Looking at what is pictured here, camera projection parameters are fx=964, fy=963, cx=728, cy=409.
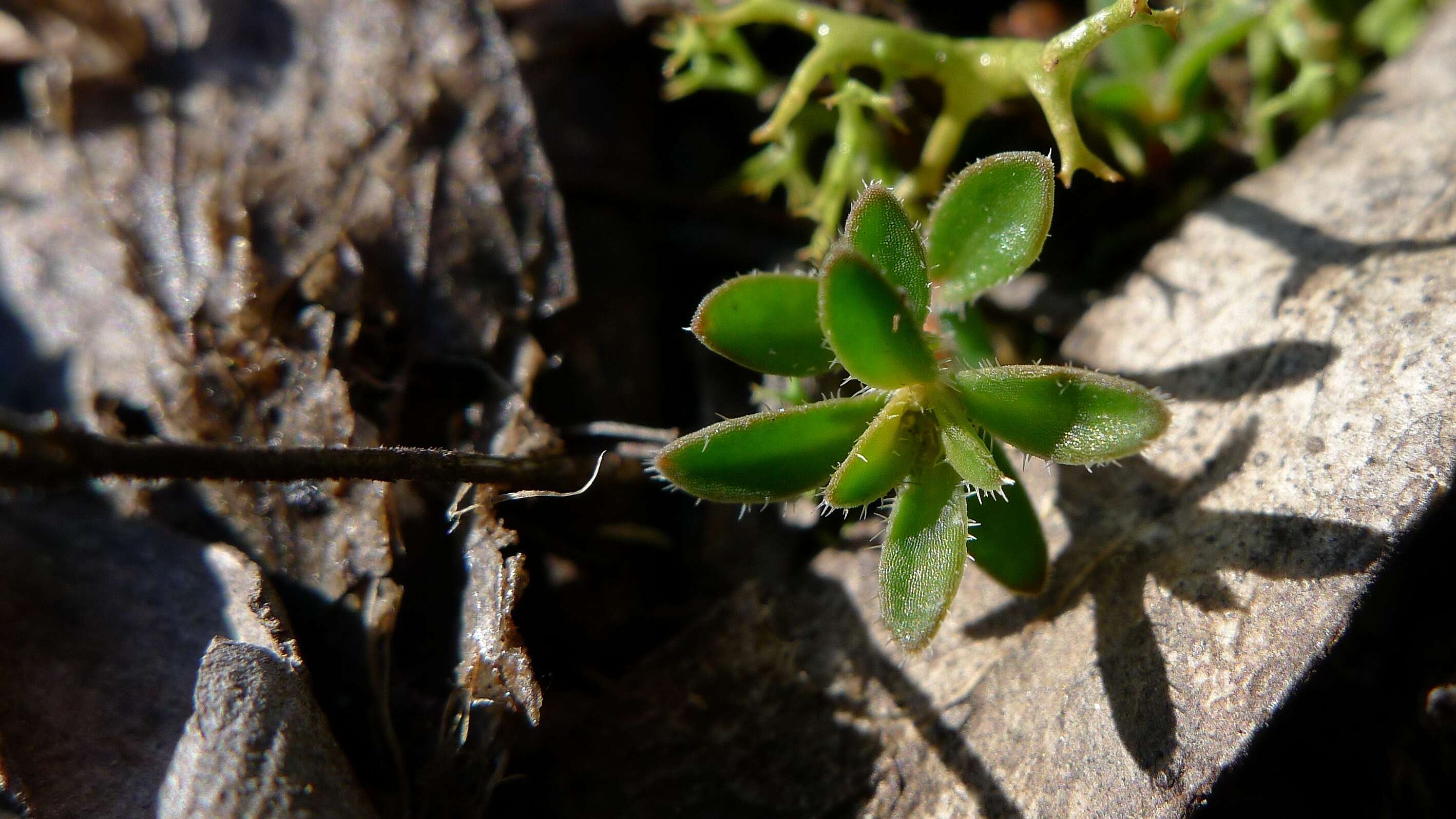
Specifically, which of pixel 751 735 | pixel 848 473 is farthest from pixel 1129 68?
pixel 751 735

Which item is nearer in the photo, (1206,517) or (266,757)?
(266,757)

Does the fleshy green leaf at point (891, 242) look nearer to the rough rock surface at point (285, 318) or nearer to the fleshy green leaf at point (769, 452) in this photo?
the fleshy green leaf at point (769, 452)

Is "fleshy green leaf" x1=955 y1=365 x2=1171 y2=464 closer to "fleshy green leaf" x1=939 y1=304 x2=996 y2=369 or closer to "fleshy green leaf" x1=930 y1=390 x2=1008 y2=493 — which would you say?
"fleshy green leaf" x1=930 y1=390 x2=1008 y2=493

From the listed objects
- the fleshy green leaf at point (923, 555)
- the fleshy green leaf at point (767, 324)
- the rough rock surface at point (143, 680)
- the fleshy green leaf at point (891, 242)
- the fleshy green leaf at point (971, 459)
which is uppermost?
the fleshy green leaf at point (891, 242)

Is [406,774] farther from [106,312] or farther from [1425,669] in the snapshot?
[1425,669]

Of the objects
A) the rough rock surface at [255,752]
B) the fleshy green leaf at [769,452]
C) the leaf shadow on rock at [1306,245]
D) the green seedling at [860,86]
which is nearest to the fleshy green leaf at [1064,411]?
the fleshy green leaf at [769,452]

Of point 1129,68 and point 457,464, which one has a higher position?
point 1129,68
